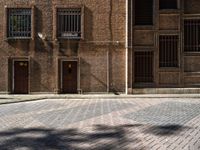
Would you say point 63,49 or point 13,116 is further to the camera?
point 63,49

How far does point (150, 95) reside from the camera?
21922 mm

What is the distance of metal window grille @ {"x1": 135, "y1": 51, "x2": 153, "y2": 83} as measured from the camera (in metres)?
23.2

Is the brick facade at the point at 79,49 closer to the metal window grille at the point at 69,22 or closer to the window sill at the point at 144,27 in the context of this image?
the metal window grille at the point at 69,22

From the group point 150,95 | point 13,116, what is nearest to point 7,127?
point 13,116

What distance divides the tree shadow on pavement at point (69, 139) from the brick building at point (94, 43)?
13086mm

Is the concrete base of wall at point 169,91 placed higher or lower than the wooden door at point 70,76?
lower

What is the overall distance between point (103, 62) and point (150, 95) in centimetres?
367

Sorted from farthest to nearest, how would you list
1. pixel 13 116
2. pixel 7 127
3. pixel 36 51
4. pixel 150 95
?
pixel 36 51
pixel 150 95
pixel 13 116
pixel 7 127

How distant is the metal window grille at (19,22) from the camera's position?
23.6 metres

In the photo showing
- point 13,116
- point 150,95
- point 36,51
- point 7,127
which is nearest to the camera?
point 7,127

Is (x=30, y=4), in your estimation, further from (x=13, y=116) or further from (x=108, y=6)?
(x=13, y=116)

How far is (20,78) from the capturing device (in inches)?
938

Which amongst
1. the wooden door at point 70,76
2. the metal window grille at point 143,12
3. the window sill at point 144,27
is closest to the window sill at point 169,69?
the window sill at point 144,27

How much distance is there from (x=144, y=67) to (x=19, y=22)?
843cm
